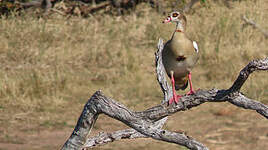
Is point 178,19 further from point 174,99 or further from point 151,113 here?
point 151,113

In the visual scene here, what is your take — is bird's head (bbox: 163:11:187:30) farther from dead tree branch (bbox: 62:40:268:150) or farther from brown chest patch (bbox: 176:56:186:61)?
dead tree branch (bbox: 62:40:268:150)

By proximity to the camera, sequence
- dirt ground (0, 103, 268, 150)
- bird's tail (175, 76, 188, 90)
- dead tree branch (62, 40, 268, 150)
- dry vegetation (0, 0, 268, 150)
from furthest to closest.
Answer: dry vegetation (0, 0, 268, 150)
dirt ground (0, 103, 268, 150)
bird's tail (175, 76, 188, 90)
dead tree branch (62, 40, 268, 150)

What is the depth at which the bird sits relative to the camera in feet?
14.9

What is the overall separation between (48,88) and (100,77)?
162cm

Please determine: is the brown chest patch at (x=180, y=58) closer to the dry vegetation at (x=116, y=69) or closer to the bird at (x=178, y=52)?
the bird at (x=178, y=52)

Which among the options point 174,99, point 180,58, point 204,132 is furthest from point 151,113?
point 204,132

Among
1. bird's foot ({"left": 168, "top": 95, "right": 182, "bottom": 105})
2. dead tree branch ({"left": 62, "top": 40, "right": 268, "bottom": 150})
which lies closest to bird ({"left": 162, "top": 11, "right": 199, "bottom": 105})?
bird's foot ({"left": 168, "top": 95, "right": 182, "bottom": 105})

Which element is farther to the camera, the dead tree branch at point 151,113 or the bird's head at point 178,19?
the bird's head at point 178,19

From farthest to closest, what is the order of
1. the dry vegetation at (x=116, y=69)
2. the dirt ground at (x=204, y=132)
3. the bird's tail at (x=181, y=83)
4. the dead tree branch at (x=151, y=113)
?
1. the dry vegetation at (x=116, y=69)
2. the dirt ground at (x=204, y=132)
3. the bird's tail at (x=181, y=83)
4. the dead tree branch at (x=151, y=113)

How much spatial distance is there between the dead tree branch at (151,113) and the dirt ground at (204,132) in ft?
15.7

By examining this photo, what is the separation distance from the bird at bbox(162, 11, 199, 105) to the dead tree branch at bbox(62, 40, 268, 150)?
111 millimetres

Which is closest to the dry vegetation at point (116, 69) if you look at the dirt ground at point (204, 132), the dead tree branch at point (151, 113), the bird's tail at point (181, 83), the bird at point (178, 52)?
the dirt ground at point (204, 132)

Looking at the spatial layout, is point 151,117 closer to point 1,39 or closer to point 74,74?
point 74,74

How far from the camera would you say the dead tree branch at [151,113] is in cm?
421
